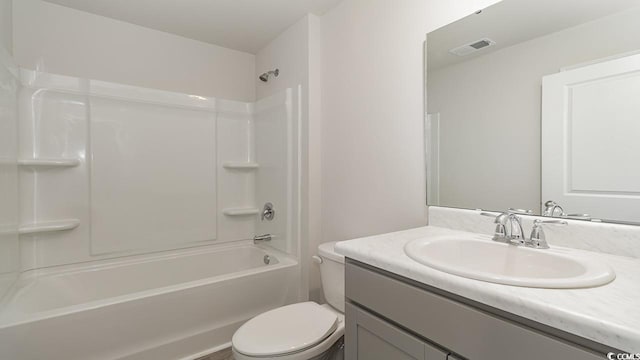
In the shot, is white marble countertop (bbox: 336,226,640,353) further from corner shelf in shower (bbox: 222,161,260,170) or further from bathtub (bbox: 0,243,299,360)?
corner shelf in shower (bbox: 222,161,260,170)

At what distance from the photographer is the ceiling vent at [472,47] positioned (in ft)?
4.09

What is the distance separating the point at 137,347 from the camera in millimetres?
1564

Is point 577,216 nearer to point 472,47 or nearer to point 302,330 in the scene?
point 472,47

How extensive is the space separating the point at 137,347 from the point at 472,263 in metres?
1.72

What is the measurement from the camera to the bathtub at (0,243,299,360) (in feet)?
4.46

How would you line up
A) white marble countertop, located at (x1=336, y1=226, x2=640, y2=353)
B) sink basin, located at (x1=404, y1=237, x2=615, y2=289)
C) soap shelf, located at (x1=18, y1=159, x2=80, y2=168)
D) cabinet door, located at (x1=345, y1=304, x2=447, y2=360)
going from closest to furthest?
white marble countertop, located at (x1=336, y1=226, x2=640, y2=353)
sink basin, located at (x1=404, y1=237, x2=615, y2=289)
cabinet door, located at (x1=345, y1=304, x2=447, y2=360)
soap shelf, located at (x1=18, y1=159, x2=80, y2=168)

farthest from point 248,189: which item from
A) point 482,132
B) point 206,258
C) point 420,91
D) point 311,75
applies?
point 482,132

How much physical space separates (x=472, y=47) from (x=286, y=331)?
153cm

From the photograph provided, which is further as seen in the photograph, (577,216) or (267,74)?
(267,74)

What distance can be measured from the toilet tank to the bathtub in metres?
0.51

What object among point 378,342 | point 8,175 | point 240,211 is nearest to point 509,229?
point 378,342

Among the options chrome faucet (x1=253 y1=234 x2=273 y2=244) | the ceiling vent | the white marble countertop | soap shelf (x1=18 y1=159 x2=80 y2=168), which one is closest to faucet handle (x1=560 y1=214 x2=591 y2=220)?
the white marble countertop

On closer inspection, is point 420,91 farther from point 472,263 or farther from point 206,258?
point 206,258

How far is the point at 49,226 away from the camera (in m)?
1.88
